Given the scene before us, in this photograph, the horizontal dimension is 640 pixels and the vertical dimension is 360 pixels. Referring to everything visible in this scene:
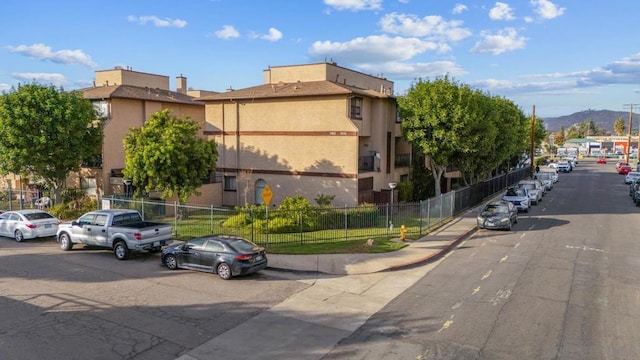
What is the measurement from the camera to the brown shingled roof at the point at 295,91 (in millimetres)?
30172

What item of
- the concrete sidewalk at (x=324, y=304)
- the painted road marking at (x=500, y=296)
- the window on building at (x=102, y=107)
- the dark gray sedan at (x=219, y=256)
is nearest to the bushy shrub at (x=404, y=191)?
the concrete sidewalk at (x=324, y=304)

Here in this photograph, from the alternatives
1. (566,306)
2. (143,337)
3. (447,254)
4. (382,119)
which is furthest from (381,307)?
(382,119)

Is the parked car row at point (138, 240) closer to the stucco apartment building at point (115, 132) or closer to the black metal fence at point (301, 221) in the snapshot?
the black metal fence at point (301, 221)

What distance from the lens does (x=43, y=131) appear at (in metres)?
27.8

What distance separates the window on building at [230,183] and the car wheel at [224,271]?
1872 cm

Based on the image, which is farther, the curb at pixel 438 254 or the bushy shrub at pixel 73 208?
the bushy shrub at pixel 73 208

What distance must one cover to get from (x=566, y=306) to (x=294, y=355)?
25.4 ft

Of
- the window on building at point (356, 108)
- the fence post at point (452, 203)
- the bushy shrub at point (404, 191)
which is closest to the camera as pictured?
the fence post at point (452, 203)

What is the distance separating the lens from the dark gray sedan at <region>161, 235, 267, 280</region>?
15781mm

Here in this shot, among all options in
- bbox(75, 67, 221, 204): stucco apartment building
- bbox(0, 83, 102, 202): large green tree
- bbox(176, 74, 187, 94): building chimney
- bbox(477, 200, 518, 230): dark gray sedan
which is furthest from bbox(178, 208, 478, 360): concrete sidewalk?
bbox(176, 74, 187, 94): building chimney

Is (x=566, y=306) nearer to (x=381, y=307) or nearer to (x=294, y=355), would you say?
(x=381, y=307)

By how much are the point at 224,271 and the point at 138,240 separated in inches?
190

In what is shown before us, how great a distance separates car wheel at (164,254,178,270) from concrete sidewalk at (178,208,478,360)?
3.45 m

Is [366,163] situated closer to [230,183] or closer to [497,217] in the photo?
[497,217]
